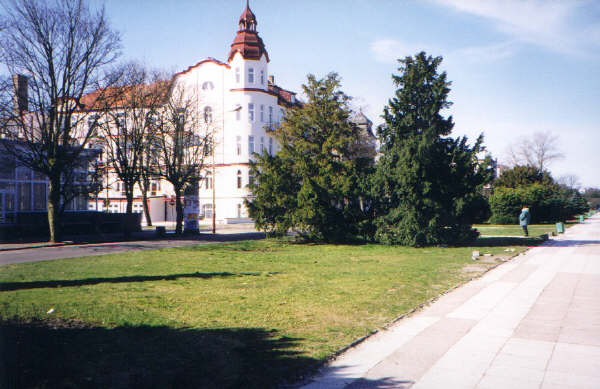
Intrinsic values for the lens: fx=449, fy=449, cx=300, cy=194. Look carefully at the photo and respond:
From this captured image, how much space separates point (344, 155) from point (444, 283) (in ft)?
65.4

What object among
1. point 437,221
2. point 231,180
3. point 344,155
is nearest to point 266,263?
point 437,221

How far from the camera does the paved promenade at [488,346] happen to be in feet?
17.1

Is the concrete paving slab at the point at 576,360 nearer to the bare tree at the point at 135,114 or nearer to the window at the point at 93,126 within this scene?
the window at the point at 93,126

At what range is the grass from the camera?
211 inches

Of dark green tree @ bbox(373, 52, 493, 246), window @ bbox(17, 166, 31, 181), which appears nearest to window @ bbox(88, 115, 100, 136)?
window @ bbox(17, 166, 31, 181)

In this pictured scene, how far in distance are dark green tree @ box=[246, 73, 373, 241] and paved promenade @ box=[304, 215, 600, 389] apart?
14781 mm

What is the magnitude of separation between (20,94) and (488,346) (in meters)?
25.7

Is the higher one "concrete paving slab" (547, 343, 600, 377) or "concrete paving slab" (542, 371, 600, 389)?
"concrete paving slab" (542, 371, 600, 389)

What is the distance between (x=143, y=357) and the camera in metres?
5.79

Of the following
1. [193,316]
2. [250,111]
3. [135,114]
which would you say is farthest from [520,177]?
[193,316]

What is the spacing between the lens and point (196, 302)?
9.37 metres

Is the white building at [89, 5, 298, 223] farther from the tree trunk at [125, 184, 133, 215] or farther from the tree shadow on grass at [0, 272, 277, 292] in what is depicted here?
the tree shadow on grass at [0, 272, 277, 292]

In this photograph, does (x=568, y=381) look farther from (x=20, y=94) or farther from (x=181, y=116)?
(x=181, y=116)

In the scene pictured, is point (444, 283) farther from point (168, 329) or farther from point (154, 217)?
point (154, 217)
